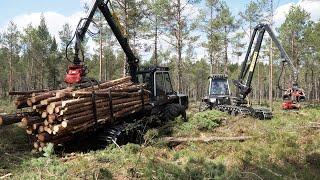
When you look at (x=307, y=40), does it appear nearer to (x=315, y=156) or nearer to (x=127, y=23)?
(x=127, y=23)

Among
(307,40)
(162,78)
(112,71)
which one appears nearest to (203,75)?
(112,71)

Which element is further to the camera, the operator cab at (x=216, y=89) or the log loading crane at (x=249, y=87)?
the operator cab at (x=216, y=89)

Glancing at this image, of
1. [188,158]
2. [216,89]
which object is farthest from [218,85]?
[188,158]

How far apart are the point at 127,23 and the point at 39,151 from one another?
67.6ft

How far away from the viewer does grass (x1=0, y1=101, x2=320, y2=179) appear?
7.80 m

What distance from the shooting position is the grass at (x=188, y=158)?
25.6 ft

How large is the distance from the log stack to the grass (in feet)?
2.03

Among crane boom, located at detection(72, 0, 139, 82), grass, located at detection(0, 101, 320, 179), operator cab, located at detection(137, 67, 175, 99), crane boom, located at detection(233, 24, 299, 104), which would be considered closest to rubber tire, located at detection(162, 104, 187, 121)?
operator cab, located at detection(137, 67, 175, 99)

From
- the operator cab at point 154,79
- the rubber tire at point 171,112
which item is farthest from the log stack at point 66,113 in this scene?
the rubber tire at point 171,112

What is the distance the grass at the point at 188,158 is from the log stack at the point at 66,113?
2.03 feet

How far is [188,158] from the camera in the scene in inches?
367

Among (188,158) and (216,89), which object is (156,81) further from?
(188,158)

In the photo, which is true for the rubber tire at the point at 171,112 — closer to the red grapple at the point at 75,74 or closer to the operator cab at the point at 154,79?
the operator cab at the point at 154,79

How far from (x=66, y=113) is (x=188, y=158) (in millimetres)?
3084
